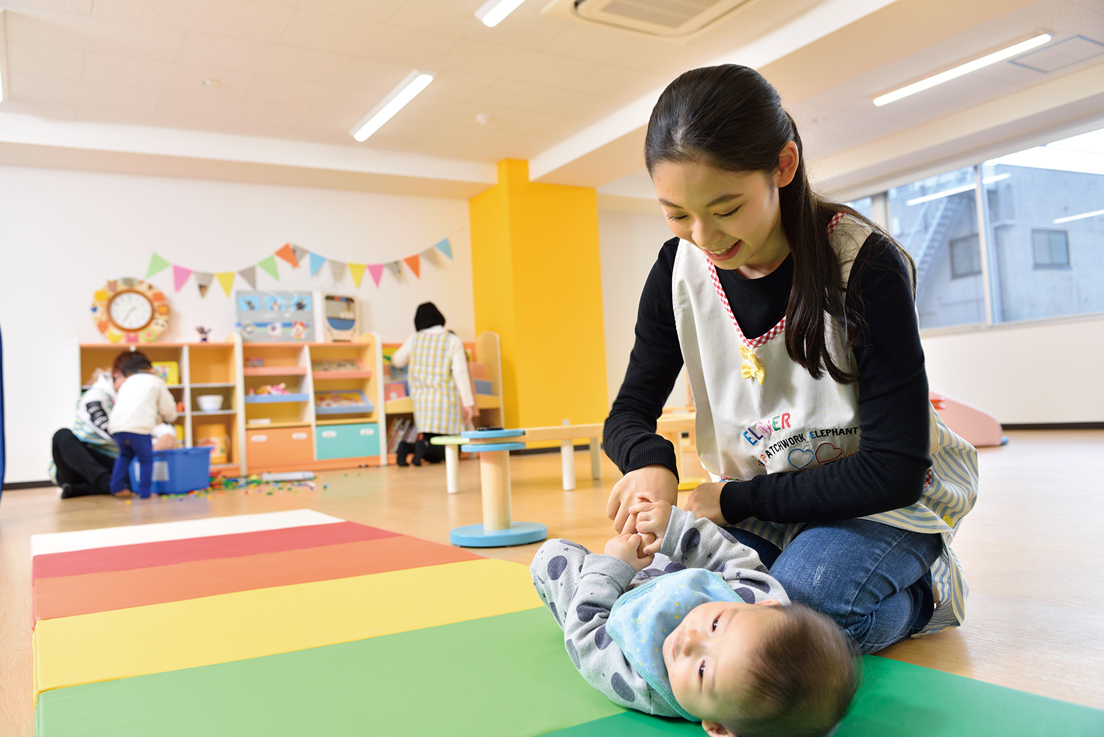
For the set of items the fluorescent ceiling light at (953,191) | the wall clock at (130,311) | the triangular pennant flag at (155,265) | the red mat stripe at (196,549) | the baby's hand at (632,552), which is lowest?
the red mat stripe at (196,549)

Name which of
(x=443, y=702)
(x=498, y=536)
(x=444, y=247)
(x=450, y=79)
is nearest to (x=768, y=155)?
(x=443, y=702)

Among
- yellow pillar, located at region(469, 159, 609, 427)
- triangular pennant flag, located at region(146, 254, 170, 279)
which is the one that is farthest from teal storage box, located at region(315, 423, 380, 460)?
triangular pennant flag, located at region(146, 254, 170, 279)

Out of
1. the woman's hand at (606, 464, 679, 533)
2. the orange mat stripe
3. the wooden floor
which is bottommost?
the wooden floor

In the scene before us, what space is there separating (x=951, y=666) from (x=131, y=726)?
1245 millimetres

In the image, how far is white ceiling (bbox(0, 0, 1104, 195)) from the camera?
14.2 ft

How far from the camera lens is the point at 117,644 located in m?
1.50

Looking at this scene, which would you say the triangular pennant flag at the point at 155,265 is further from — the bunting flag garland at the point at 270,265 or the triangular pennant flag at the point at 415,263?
the triangular pennant flag at the point at 415,263

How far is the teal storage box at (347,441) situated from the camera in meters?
6.51

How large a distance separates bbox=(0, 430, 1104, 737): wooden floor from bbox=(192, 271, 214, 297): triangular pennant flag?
1.86m

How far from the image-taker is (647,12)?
436cm

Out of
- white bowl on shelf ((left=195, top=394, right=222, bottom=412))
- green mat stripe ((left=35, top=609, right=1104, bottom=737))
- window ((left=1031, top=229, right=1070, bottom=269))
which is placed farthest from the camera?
window ((left=1031, top=229, right=1070, bottom=269))

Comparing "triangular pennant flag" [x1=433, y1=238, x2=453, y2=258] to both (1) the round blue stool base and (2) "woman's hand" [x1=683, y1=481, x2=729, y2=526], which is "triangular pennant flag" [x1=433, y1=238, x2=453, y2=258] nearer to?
(1) the round blue stool base

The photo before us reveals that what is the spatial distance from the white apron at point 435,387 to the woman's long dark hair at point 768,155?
5335mm

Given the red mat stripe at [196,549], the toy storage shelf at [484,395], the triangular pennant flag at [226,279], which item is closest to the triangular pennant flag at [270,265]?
the triangular pennant flag at [226,279]
